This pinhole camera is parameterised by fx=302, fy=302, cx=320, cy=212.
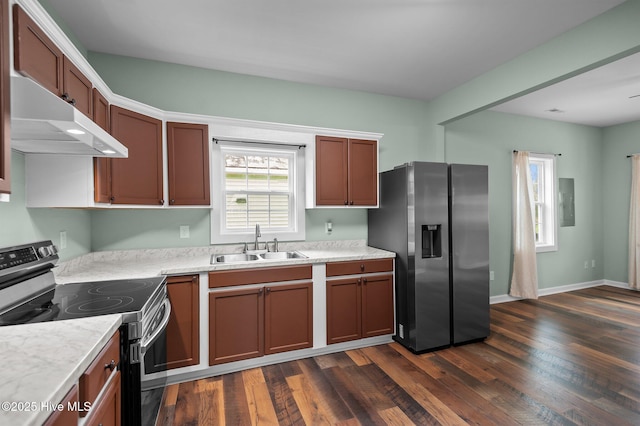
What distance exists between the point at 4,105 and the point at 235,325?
1990 mm

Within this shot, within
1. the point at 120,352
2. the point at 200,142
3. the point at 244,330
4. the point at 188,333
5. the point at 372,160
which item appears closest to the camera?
the point at 120,352

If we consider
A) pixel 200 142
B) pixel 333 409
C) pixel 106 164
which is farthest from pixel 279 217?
pixel 333 409

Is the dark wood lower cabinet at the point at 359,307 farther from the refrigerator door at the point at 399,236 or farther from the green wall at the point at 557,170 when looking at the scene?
the green wall at the point at 557,170

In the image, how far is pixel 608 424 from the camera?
1.89 metres

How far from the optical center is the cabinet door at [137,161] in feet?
7.40

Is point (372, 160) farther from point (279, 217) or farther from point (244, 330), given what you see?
point (244, 330)

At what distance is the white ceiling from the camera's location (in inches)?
84.1

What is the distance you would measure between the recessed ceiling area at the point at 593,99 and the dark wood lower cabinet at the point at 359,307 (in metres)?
3.05

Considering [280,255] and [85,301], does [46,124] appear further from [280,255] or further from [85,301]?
[280,255]

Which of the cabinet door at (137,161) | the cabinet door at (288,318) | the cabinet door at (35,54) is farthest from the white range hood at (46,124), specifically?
the cabinet door at (288,318)

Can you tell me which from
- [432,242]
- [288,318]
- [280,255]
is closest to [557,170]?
[432,242]

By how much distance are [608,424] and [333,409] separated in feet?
5.66

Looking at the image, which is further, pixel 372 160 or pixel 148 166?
pixel 372 160

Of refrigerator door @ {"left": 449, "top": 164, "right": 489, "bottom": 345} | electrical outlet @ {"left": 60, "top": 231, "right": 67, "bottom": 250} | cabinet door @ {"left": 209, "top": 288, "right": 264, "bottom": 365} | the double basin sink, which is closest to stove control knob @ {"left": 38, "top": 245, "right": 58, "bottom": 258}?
electrical outlet @ {"left": 60, "top": 231, "right": 67, "bottom": 250}
